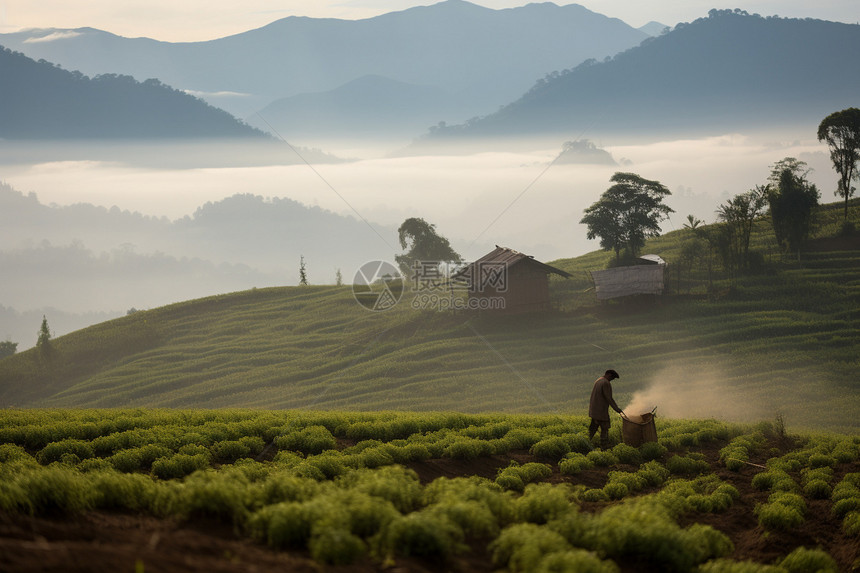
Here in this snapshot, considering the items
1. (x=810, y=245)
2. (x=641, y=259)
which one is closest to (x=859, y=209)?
(x=810, y=245)

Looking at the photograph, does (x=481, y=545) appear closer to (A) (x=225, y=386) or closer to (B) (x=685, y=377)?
(B) (x=685, y=377)

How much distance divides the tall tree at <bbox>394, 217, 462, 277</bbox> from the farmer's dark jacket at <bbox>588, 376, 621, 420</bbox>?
84285 mm

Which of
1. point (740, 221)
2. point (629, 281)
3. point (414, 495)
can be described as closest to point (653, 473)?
point (414, 495)

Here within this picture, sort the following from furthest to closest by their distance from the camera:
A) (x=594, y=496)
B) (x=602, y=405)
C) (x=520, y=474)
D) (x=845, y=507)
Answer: (x=602, y=405) → (x=520, y=474) → (x=845, y=507) → (x=594, y=496)

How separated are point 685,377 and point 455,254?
205 ft

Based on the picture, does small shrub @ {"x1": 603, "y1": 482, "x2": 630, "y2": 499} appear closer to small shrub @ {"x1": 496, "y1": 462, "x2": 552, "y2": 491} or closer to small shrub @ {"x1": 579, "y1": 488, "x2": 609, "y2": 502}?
small shrub @ {"x1": 579, "y1": 488, "x2": 609, "y2": 502}

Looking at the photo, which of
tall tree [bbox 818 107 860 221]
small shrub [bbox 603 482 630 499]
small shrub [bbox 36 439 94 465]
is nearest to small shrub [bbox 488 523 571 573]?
small shrub [bbox 603 482 630 499]

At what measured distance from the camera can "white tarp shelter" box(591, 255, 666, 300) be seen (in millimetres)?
65375

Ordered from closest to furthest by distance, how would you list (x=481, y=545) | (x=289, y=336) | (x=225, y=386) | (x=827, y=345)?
(x=481, y=545) < (x=827, y=345) < (x=225, y=386) < (x=289, y=336)

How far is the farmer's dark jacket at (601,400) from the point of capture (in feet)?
66.4

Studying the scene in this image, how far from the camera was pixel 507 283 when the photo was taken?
64375 mm

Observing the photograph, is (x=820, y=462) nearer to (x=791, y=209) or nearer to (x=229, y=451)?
(x=229, y=451)

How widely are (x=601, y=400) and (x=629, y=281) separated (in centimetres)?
4748

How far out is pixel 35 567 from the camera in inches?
287
